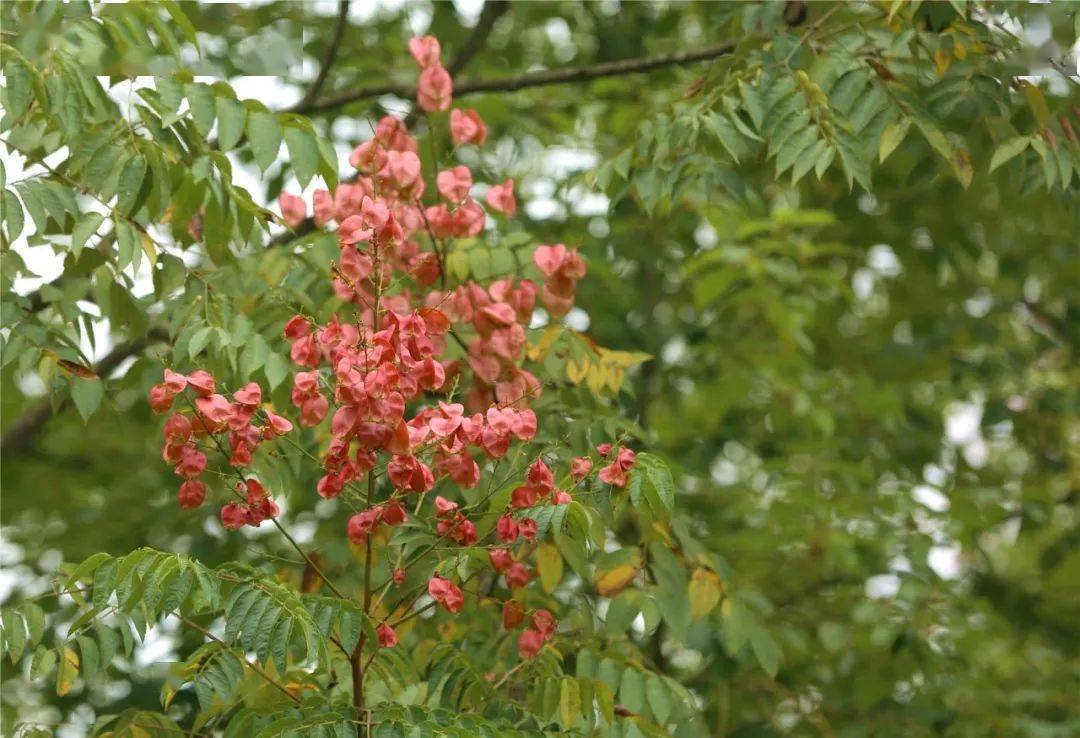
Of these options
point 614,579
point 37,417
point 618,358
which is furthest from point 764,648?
point 37,417

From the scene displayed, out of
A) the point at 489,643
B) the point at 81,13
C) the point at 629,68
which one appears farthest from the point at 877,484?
the point at 81,13

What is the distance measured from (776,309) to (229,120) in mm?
2424

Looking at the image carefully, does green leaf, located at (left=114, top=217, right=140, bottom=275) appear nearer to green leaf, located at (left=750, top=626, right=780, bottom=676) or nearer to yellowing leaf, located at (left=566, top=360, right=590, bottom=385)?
yellowing leaf, located at (left=566, top=360, right=590, bottom=385)

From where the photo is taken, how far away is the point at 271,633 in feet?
8.13

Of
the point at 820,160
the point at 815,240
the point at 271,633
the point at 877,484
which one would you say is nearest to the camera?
the point at 271,633

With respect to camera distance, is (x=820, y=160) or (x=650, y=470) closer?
(x=650, y=470)

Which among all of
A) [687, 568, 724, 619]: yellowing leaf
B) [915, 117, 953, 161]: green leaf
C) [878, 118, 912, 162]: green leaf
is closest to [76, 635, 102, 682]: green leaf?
[687, 568, 724, 619]: yellowing leaf

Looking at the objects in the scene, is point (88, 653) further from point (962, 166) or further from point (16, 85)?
point (962, 166)

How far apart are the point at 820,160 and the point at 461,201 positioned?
775 mm

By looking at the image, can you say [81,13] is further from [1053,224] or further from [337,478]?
[1053,224]

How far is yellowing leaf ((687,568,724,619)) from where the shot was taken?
3.42 m

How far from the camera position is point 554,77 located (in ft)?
15.0

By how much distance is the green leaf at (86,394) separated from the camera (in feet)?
10.4

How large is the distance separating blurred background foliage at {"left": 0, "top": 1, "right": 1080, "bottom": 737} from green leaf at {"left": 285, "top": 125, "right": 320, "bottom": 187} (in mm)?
49
